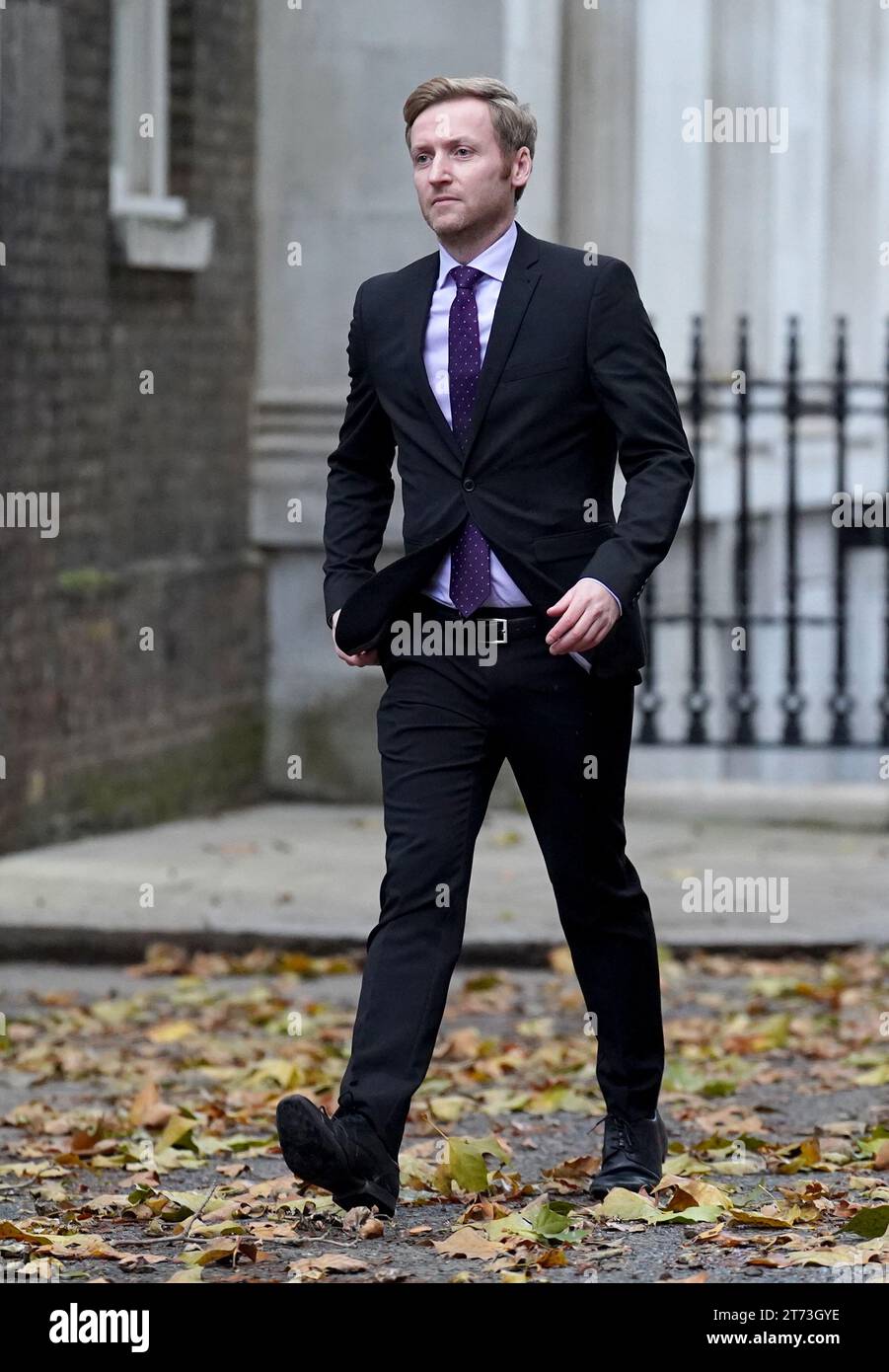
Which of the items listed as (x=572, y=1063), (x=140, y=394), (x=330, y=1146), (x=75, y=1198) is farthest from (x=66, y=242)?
(x=330, y=1146)

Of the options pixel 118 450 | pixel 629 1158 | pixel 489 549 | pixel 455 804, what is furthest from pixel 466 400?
pixel 118 450

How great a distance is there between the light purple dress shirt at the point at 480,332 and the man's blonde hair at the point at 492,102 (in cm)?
18

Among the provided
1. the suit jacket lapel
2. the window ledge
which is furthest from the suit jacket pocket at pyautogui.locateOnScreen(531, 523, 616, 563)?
the window ledge

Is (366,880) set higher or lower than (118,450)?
lower

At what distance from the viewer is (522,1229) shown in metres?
4.68

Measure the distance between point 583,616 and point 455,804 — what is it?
477 millimetres

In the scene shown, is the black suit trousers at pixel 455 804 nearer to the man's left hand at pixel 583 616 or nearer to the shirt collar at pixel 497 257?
the man's left hand at pixel 583 616

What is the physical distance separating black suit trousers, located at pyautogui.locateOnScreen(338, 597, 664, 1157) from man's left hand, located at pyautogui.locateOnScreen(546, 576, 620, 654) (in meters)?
0.18

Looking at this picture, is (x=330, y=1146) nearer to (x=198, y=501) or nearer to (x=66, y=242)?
(x=66, y=242)

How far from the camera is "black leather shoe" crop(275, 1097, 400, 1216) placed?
4523 mm

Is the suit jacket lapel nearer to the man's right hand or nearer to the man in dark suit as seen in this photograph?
the man in dark suit

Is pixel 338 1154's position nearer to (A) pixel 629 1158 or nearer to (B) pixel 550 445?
(A) pixel 629 1158

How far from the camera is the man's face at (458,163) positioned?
474cm

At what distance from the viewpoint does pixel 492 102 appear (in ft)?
15.6
